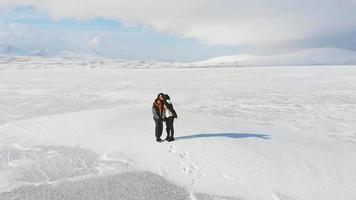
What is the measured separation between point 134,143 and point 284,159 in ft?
11.6

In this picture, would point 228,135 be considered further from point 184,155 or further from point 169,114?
point 184,155

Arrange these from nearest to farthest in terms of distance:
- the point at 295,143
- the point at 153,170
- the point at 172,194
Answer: the point at 172,194
the point at 153,170
the point at 295,143

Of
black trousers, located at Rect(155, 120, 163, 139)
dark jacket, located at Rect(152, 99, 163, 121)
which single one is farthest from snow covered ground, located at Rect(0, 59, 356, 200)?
dark jacket, located at Rect(152, 99, 163, 121)

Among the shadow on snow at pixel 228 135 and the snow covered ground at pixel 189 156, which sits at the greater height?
the shadow on snow at pixel 228 135

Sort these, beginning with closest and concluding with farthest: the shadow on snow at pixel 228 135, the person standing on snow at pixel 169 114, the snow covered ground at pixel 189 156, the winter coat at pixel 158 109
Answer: the snow covered ground at pixel 189 156 → the person standing on snow at pixel 169 114 → the winter coat at pixel 158 109 → the shadow on snow at pixel 228 135

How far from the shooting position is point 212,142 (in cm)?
761

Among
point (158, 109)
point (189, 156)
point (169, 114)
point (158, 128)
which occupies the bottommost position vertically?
point (189, 156)

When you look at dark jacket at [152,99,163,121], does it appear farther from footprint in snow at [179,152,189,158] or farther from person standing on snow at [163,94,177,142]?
footprint in snow at [179,152,189,158]

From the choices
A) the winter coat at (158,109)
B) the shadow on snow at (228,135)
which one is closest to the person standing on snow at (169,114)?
the winter coat at (158,109)

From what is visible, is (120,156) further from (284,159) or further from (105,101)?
(105,101)

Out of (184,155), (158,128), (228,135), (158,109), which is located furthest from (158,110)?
(228,135)

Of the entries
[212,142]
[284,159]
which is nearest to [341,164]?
[284,159]

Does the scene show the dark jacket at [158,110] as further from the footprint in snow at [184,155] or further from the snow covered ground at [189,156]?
the footprint in snow at [184,155]

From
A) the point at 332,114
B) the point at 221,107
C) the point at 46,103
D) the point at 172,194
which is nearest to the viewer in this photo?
the point at 172,194
